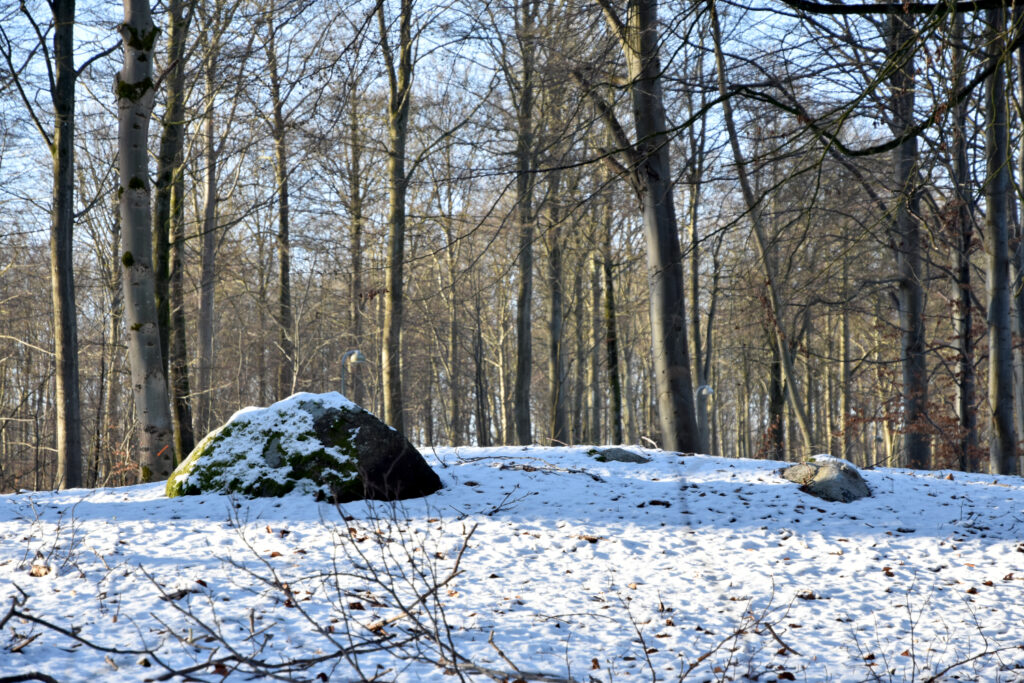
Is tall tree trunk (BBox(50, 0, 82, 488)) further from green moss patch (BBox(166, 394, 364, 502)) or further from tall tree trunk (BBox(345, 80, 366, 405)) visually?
tall tree trunk (BBox(345, 80, 366, 405))

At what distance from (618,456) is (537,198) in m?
6.48

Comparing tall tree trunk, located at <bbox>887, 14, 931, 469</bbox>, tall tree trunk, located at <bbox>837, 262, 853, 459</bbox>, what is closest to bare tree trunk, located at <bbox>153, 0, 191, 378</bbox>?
tall tree trunk, located at <bbox>837, 262, 853, 459</bbox>

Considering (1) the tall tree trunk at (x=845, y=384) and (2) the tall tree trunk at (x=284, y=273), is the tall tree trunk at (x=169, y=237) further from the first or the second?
(1) the tall tree trunk at (x=845, y=384)

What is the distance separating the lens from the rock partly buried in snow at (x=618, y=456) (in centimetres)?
802

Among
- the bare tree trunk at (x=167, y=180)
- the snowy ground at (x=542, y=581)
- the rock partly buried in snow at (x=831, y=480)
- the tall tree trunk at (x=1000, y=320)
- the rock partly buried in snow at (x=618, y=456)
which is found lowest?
the snowy ground at (x=542, y=581)

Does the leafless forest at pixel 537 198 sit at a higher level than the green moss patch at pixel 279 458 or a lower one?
higher

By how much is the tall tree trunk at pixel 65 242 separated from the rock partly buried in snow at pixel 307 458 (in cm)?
374

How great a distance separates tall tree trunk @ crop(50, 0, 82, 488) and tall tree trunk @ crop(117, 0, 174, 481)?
1650mm

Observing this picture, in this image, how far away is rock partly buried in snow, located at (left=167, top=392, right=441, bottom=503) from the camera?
6316 mm

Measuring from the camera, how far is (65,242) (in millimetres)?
9047

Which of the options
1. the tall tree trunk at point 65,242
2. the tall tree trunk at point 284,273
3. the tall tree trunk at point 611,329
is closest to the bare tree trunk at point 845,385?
the tall tree trunk at point 611,329

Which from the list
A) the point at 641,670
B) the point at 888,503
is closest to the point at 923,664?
the point at 641,670

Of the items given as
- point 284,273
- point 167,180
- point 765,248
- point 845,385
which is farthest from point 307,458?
point 845,385

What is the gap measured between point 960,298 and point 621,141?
19.1ft
